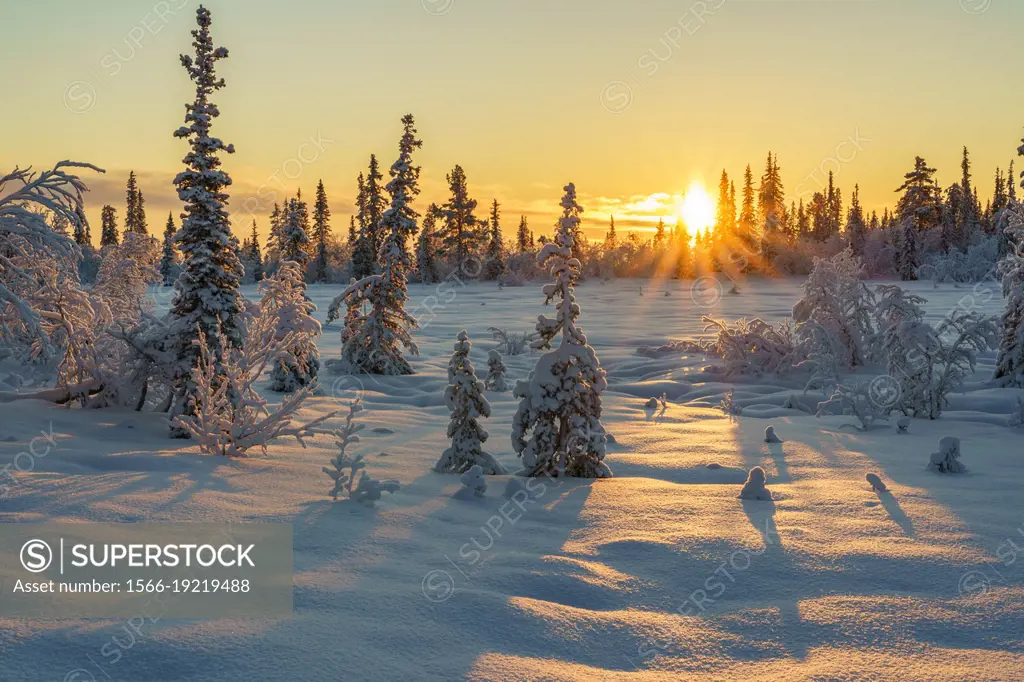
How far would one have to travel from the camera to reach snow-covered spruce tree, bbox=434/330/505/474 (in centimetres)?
641

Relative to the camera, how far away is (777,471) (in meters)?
6.57

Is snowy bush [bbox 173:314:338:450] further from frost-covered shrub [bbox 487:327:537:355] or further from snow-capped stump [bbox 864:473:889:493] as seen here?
frost-covered shrub [bbox 487:327:537:355]

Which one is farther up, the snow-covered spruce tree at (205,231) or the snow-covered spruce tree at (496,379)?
the snow-covered spruce tree at (205,231)

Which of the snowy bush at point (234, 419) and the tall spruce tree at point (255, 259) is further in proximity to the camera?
the tall spruce tree at point (255, 259)

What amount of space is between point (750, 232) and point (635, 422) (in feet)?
173

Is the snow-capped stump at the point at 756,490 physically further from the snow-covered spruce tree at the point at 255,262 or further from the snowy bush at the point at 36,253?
the snow-covered spruce tree at the point at 255,262

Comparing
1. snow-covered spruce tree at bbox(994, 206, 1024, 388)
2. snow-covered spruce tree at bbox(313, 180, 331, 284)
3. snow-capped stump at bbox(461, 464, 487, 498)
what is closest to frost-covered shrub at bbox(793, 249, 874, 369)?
snow-covered spruce tree at bbox(994, 206, 1024, 388)

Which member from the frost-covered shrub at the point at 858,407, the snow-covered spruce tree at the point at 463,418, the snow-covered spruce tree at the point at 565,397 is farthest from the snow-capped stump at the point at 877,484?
the snow-covered spruce tree at the point at 463,418

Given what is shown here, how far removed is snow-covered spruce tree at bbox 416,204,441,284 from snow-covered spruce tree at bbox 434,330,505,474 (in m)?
46.0

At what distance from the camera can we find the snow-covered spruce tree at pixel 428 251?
53250mm

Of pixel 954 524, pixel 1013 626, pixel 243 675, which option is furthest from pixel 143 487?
pixel 954 524

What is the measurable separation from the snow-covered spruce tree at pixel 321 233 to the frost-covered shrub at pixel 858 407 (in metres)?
53.8

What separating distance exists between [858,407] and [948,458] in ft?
8.19

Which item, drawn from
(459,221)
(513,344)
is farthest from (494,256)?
(513,344)
